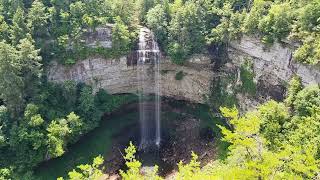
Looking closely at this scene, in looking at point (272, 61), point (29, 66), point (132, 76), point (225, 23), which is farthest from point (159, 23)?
point (29, 66)

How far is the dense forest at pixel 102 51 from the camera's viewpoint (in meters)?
29.4

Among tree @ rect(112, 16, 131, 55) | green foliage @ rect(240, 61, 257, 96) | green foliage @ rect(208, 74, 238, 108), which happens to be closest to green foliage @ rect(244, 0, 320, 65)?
green foliage @ rect(240, 61, 257, 96)

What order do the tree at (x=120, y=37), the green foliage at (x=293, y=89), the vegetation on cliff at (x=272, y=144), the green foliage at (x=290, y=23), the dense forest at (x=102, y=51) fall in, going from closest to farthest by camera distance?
1. the vegetation on cliff at (x=272, y=144)
2. the dense forest at (x=102, y=51)
3. the green foliage at (x=290, y=23)
4. the green foliage at (x=293, y=89)
5. the tree at (x=120, y=37)

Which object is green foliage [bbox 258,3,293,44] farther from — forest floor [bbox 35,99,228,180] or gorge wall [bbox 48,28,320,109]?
forest floor [bbox 35,99,228,180]

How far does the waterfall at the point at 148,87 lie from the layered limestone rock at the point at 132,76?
254 mm

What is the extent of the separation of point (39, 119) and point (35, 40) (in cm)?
889

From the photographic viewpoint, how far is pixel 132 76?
130 ft

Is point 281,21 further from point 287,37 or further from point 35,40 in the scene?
point 35,40

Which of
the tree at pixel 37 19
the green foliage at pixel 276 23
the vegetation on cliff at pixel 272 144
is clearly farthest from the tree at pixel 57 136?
the green foliage at pixel 276 23

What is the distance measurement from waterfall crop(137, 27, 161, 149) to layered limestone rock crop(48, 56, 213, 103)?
0.25 metres

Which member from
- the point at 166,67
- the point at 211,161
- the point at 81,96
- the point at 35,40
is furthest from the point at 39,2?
the point at 211,161

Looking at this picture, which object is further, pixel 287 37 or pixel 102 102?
pixel 102 102

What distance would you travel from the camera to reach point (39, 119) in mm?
30719

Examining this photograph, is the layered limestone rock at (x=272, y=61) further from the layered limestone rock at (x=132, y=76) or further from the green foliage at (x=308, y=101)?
the layered limestone rock at (x=132, y=76)
